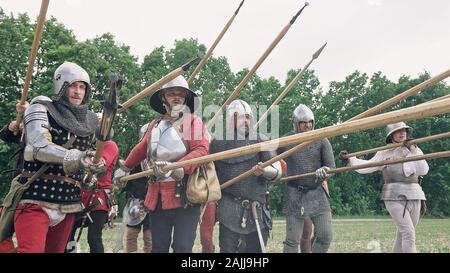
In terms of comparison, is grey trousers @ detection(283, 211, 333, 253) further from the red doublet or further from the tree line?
the tree line

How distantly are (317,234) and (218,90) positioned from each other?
3250 centimetres

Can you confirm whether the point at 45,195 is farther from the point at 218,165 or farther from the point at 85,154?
the point at 218,165

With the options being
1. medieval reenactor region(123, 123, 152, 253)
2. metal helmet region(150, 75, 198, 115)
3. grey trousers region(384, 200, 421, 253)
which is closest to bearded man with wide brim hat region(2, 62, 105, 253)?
metal helmet region(150, 75, 198, 115)

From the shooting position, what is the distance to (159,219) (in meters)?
4.93

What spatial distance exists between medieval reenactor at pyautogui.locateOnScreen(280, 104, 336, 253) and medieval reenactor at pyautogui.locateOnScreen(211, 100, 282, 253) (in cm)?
79

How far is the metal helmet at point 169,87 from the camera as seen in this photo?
5445mm

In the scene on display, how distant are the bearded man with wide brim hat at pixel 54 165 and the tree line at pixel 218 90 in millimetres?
19751

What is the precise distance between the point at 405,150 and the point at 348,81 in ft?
118

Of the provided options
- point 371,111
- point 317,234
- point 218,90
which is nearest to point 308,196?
point 317,234

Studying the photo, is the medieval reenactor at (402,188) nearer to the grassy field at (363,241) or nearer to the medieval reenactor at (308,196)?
the medieval reenactor at (308,196)

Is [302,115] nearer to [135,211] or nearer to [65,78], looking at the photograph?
[135,211]

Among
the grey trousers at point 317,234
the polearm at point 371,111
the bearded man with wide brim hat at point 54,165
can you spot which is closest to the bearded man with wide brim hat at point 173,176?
the bearded man with wide brim hat at point 54,165
